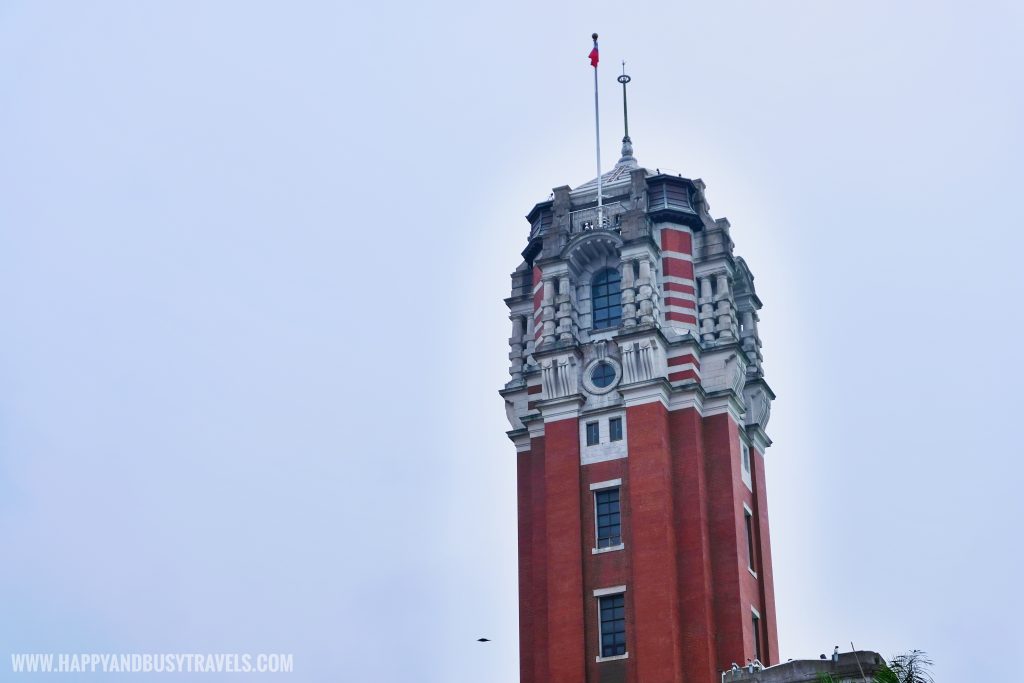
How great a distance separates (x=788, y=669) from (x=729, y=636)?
9.40 m

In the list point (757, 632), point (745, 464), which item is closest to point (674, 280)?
point (745, 464)

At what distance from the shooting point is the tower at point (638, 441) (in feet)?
224

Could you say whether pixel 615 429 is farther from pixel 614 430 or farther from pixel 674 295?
pixel 674 295

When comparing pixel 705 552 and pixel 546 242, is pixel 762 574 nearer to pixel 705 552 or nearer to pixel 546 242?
pixel 705 552

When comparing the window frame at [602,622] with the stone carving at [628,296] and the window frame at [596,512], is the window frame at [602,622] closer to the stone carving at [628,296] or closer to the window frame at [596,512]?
the window frame at [596,512]

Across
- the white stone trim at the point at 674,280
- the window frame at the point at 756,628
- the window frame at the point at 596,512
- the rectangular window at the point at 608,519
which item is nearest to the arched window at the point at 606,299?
the white stone trim at the point at 674,280

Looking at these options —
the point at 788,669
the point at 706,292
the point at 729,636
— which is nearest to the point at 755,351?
the point at 706,292

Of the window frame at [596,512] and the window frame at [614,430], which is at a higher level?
the window frame at [614,430]

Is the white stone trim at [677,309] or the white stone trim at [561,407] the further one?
the white stone trim at [677,309]

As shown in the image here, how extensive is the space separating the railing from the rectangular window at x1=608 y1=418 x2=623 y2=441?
10.2 metres

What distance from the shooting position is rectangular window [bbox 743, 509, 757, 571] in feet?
239

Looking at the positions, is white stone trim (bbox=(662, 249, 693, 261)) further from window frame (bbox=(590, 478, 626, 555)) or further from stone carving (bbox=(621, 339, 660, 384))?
window frame (bbox=(590, 478, 626, 555))

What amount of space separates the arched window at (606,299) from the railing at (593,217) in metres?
2.32

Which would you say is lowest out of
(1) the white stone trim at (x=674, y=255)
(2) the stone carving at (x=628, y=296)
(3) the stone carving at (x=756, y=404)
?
(3) the stone carving at (x=756, y=404)
